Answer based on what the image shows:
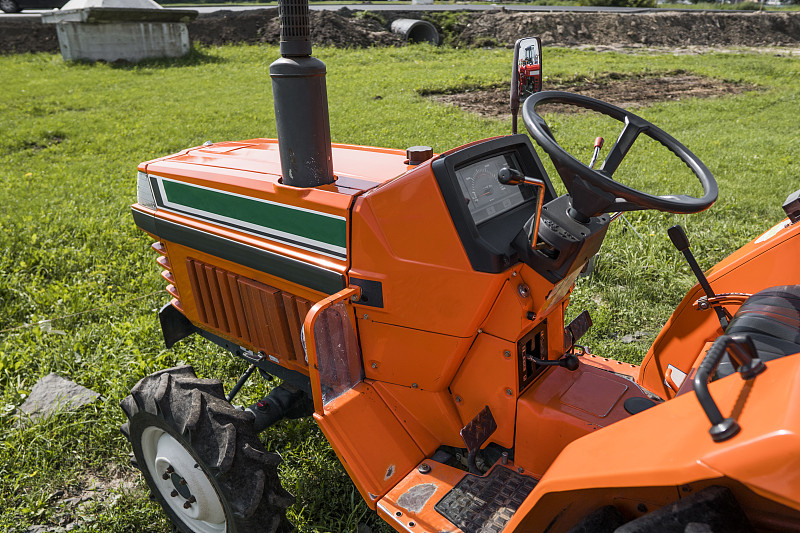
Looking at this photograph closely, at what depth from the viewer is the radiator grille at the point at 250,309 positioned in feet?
8.28

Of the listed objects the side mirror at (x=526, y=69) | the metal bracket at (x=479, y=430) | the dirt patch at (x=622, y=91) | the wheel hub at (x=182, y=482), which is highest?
the side mirror at (x=526, y=69)

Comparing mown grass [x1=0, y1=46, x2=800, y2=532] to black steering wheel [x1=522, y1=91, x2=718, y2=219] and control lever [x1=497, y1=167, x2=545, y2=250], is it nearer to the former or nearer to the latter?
control lever [x1=497, y1=167, x2=545, y2=250]

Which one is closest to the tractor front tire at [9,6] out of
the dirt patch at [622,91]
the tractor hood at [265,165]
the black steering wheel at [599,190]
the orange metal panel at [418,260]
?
the dirt patch at [622,91]

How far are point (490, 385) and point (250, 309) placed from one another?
1204 mm

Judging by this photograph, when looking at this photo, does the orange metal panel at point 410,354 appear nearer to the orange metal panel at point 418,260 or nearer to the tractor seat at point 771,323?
the orange metal panel at point 418,260

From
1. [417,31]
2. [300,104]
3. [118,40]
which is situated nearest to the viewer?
[300,104]

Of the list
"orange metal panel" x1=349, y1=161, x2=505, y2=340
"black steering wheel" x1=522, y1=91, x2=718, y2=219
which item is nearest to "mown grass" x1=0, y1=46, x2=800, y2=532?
"orange metal panel" x1=349, y1=161, x2=505, y2=340

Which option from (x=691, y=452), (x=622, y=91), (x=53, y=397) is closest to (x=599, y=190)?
(x=691, y=452)

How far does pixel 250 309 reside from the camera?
269 cm

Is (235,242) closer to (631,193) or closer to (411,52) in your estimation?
(631,193)

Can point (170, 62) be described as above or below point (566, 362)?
above

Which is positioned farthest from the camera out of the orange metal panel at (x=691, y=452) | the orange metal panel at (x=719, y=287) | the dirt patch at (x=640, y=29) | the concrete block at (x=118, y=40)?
the dirt patch at (x=640, y=29)

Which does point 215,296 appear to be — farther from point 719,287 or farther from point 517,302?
point 719,287

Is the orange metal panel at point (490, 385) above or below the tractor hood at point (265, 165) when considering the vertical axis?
below
